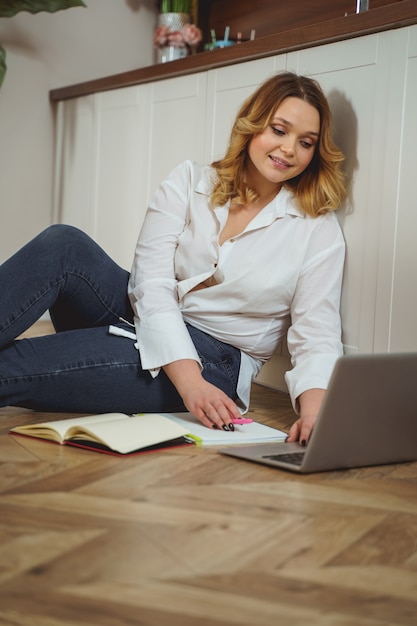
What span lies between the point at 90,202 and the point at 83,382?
1.74 metres

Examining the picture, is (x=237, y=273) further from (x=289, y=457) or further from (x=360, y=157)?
(x=289, y=457)

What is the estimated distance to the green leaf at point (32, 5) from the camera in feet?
11.1

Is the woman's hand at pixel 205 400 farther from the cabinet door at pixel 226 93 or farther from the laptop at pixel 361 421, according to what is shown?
the cabinet door at pixel 226 93

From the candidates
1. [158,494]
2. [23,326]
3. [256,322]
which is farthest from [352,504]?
[23,326]

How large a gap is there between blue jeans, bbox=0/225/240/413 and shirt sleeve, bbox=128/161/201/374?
0.07 m

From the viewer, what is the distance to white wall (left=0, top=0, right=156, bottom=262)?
371 centimetres

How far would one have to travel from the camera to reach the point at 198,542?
1.23 meters

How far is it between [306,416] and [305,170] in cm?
70

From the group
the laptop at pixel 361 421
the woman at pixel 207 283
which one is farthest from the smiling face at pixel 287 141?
the laptop at pixel 361 421

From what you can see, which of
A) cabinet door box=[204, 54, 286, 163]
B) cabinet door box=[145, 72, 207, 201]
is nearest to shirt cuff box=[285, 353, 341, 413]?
cabinet door box=[204, 54, 286, 163]

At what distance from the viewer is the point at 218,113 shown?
2.76 meters

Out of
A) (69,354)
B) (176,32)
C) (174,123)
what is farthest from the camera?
(176,32)

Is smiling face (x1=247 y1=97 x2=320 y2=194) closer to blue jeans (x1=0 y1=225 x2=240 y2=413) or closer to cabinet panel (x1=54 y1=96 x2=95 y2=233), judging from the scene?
blue jeans (x1=0 y1=225 x2=240 y2=413)

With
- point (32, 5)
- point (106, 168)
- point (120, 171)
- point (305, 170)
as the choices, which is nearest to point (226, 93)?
point (305, 170)
